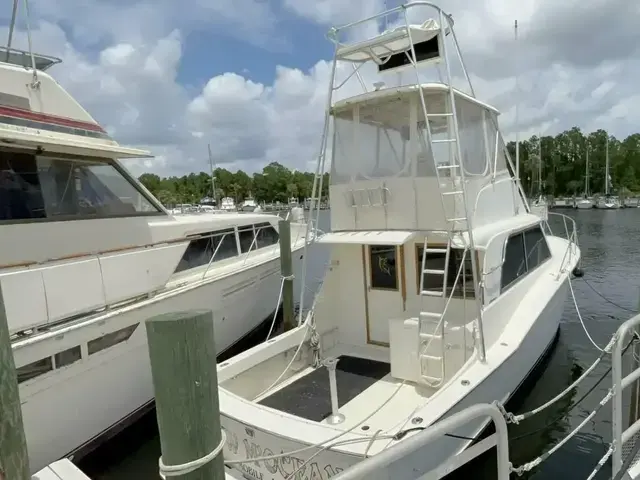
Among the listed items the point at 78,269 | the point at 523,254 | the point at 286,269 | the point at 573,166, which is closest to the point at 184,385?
the point at 78,269

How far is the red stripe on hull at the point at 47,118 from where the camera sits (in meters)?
6.32

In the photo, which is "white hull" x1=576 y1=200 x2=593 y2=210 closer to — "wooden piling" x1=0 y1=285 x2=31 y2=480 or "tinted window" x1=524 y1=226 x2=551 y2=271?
"tinted window" x1=524 y1=226 x2=551 y2=271

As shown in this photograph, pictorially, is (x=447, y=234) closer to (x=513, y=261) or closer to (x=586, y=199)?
(x=513, y=261)

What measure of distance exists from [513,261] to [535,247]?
4.72 ft

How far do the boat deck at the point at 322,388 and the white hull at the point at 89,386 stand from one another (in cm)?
212

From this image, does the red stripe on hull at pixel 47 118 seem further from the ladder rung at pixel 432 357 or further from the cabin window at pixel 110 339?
the ladder rung at pixel 432 357

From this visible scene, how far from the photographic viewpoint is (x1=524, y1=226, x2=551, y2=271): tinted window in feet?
24.3

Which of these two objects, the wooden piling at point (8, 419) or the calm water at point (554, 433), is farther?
the calm water at point (554, 433)

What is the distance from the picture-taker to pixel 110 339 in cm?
606

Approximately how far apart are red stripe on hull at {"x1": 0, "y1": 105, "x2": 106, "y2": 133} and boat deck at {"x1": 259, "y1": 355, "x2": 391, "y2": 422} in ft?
16.0

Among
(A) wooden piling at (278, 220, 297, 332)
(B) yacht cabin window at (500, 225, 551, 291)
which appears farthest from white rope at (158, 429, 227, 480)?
(A) wooden piling at (278, 220, 297, 332)

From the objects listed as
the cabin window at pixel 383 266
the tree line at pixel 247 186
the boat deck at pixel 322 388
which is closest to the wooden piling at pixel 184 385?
the boat deck at pixel 322 388

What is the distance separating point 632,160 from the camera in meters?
59.3

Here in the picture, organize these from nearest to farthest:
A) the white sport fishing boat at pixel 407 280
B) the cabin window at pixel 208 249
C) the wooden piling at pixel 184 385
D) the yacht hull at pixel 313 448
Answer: the wooden piling at pixel 184 385, the yacht hull at pixel 313 448, the white sport fishing boat at pixel 407 280, the cabin window at pixel 208 249
